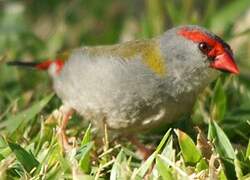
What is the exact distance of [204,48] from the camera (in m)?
3.53

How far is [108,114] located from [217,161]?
710 millimetres

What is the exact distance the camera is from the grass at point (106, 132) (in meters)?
3.08

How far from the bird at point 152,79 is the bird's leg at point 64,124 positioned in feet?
0.10

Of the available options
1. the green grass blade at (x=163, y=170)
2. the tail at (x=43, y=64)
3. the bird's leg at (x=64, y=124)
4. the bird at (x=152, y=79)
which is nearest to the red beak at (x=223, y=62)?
the bird at (x=152, y=79)

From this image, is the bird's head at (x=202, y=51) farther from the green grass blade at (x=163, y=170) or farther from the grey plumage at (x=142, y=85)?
the green grass blade at (x=163, y=170)

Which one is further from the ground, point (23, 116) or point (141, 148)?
point (23, 116)

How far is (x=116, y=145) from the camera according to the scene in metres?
3.61

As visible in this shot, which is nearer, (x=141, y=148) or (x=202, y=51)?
(x=202, y=51)

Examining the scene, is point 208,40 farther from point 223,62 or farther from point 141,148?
point 141,148

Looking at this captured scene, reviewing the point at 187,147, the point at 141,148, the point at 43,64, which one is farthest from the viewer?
the point at 43,64

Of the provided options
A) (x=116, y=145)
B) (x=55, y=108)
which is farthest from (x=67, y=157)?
(x=55, y=108)

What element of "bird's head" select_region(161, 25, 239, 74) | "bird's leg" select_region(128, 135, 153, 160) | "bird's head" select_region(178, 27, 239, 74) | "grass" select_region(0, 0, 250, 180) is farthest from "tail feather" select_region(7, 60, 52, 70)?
"bird's head" select_region(178, 27, 239, 74)

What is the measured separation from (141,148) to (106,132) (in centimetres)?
25

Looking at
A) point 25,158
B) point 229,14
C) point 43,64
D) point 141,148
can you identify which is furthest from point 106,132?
point 229,14
